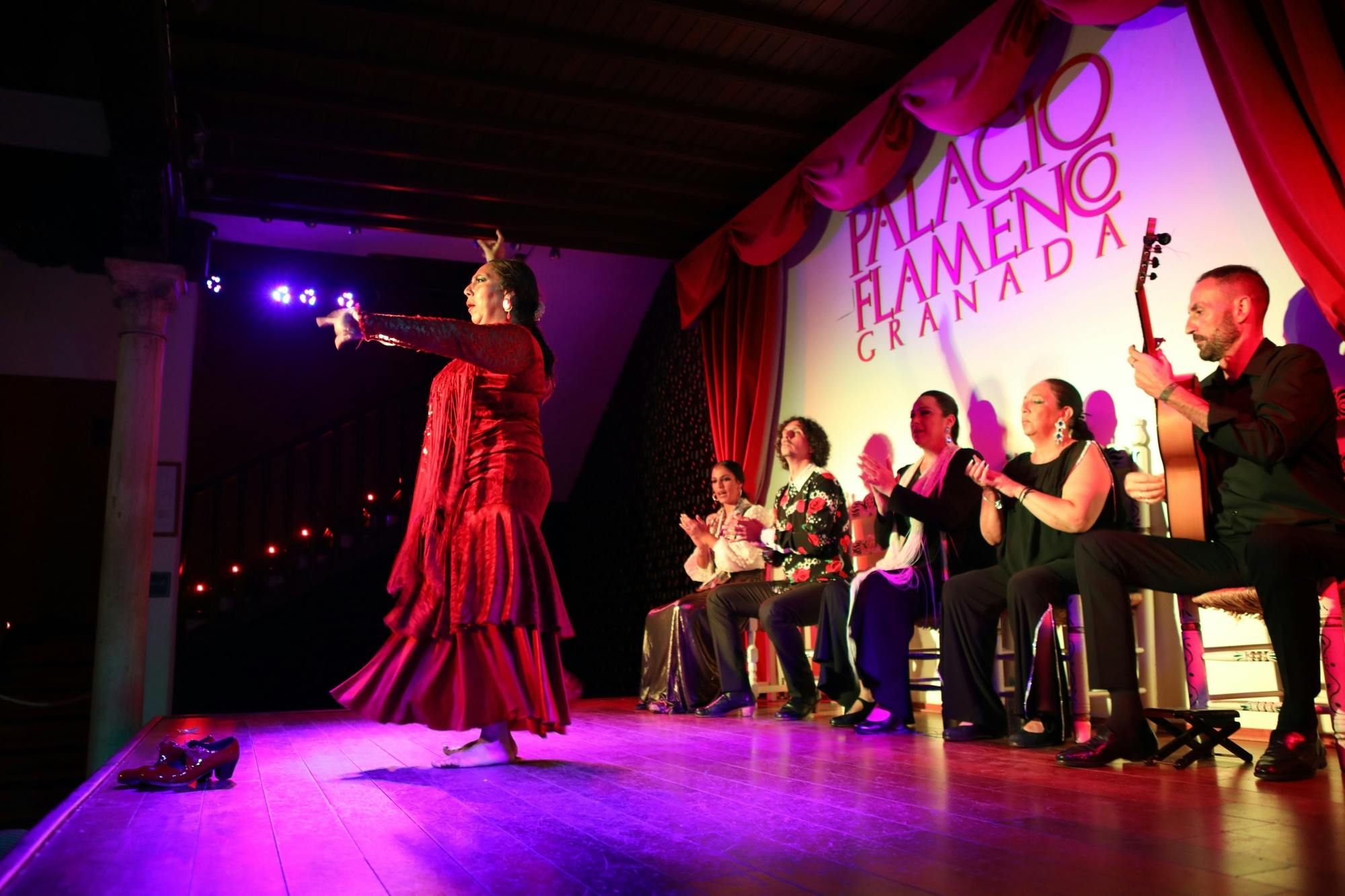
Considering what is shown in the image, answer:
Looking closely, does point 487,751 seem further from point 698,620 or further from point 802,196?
point 802,196

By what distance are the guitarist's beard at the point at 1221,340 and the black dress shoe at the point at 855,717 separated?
1766mm

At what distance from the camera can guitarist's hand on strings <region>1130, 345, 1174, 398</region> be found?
259 centimetres

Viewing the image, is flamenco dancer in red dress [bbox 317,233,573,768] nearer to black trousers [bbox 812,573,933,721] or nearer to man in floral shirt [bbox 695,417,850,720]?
black trousers [bbox 812,573,933,721]

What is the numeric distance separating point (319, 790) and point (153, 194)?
406cm

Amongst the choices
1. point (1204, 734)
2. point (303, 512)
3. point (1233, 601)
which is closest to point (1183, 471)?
point (1233, 601)

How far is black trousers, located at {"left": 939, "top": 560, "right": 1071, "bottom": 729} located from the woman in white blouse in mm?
1568

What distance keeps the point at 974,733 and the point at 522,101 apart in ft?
12.4

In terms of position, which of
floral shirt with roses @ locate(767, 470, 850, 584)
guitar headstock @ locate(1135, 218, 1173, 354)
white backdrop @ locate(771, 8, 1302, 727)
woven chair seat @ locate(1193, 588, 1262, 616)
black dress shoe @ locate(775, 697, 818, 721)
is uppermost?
white backdrop @ locate(771, 8, 1302, 727)

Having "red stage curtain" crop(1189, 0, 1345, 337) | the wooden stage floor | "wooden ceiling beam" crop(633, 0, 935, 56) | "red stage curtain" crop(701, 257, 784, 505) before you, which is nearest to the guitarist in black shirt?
the wooden stage floor

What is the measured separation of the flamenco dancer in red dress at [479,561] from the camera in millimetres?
2520

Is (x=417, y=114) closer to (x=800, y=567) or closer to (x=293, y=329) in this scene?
(x=800, y=567)

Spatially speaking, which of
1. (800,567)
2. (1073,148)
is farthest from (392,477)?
(1073,148)

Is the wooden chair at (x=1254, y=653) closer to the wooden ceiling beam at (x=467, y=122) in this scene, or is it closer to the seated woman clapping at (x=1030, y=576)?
the seated woman clapping at (x=1030, y=576)

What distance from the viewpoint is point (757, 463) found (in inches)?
232
